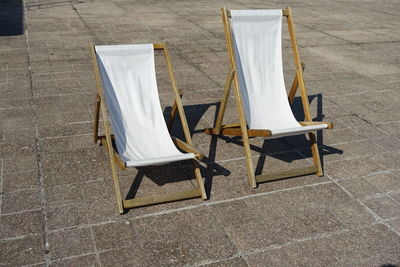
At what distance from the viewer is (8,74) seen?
664 cm

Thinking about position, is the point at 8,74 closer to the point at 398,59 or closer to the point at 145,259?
the point at 145,259

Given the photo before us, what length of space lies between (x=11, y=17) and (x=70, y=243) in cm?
913

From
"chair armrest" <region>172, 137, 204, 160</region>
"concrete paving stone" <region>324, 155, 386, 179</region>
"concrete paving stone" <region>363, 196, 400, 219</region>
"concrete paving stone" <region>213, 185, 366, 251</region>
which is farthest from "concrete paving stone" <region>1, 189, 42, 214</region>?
"concrete paving stone" <region>363, 196, 400, 219</region>

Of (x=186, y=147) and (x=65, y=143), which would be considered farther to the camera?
(x=65, y=143)

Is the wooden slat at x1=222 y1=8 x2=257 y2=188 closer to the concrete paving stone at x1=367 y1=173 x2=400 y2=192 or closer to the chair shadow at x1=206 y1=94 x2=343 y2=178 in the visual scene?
the chair shadow at x1=206 y1=94 x2=343 y2=178

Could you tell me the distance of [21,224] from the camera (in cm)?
336

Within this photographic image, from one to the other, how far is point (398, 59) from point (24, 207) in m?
7.23

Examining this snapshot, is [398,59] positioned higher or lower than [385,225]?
higher

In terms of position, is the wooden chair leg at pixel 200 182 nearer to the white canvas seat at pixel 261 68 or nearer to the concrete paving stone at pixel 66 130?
the white canvas seat at pixel 261 68

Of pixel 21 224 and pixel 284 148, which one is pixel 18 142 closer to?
pixel 21 224

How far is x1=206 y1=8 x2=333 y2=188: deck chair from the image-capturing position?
4.34 metres

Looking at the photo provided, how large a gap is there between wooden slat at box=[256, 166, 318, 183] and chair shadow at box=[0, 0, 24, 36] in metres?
7.03

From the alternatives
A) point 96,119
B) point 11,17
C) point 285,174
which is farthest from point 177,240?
point 11,17

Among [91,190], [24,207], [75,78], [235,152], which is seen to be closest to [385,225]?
[235,152]
